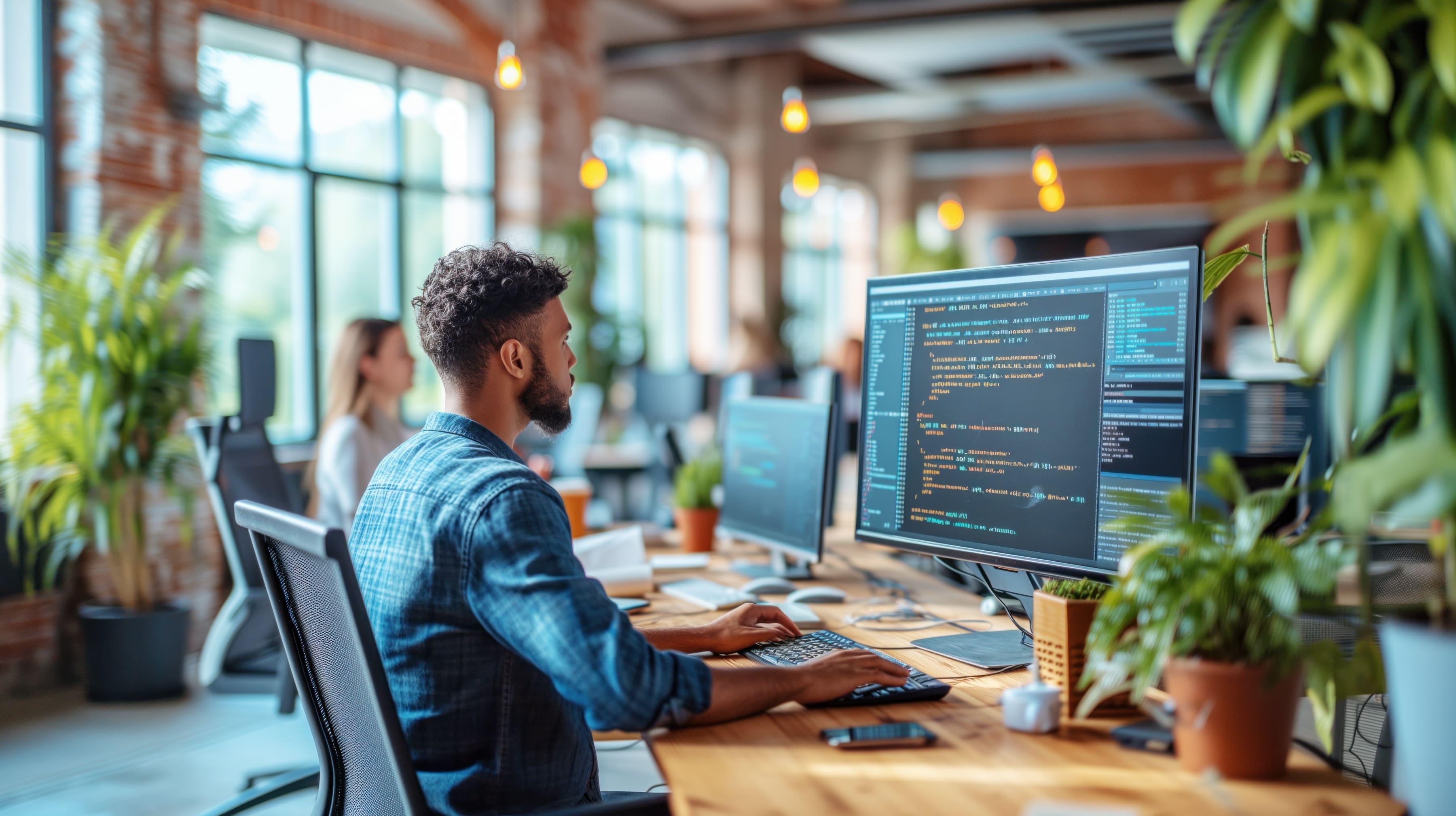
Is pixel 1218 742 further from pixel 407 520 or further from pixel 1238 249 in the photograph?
pixel 407 520

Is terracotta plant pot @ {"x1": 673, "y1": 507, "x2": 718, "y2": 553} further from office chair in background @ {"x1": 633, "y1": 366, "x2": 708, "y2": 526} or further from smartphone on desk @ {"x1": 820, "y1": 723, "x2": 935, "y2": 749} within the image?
office chair in background @ {"x1": 633, "y1": 366, "x2": 708, "y2": 526}

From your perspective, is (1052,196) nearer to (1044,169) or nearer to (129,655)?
(1044,169)

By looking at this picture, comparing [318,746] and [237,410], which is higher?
[237,410]

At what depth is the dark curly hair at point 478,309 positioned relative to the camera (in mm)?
1529

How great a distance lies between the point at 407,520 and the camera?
1355mm

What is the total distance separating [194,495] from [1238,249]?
3979 mm

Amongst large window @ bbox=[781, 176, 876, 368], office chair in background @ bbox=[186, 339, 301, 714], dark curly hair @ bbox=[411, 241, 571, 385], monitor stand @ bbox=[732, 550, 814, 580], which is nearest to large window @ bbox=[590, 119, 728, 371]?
large window @ bbox=[781, 176, 876, 368]

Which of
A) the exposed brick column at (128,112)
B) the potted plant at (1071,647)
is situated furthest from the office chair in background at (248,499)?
the potted plant at (1071,647)

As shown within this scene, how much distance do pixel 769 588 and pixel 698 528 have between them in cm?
57

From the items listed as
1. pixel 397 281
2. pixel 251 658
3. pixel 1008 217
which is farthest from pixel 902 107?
pixel 251 658

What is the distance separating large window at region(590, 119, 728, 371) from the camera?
9.02 m

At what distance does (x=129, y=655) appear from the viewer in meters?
3.91

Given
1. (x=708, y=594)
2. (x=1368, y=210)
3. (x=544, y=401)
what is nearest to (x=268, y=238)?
(x=708, y=594)

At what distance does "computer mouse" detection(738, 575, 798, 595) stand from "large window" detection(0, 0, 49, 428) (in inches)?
140
